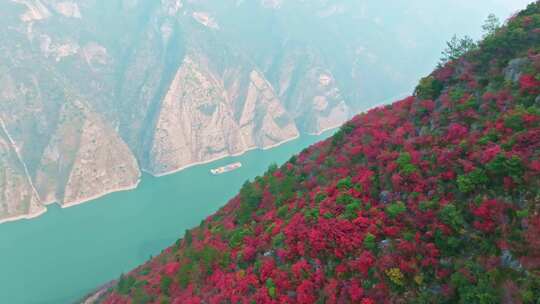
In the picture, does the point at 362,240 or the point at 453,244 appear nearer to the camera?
the point at 453,244

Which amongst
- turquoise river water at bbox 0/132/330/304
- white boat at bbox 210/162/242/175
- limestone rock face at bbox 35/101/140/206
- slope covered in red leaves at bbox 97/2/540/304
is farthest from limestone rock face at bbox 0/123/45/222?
slope covered in red leaves at bbox 97/2/540/304

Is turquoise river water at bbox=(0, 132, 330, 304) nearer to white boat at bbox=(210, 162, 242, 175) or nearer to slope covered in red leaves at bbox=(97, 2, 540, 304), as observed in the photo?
white boat at bbox=(210, 162, 242, 175)

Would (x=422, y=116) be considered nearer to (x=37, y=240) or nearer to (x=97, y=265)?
(x=97, y=265)

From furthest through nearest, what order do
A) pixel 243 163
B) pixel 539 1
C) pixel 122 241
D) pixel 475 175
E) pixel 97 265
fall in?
pixel 243 163 → pixel 122 241 → pixel 97 265 → pixel 539 1 → pixel 475 175

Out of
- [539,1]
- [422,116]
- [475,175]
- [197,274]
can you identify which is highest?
[539,1]

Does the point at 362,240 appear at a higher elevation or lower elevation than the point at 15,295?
higher

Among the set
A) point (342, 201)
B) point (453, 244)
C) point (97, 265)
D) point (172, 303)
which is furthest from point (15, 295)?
point (453, 244)

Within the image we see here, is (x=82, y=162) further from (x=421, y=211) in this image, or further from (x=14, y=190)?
(x=421, y=211)
